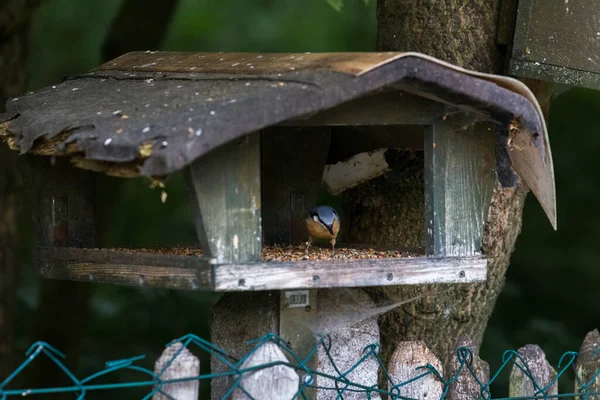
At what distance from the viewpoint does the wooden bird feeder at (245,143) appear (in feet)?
7.73

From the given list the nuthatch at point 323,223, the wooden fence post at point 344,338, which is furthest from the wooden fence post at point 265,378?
the nuthatch at point 323,223

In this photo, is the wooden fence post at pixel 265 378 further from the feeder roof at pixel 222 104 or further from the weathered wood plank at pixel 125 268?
the feeder roof at pixel 222 104

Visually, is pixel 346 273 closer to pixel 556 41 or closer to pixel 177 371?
pixel 177 371

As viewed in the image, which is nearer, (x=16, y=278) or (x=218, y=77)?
(x=218, y=77)

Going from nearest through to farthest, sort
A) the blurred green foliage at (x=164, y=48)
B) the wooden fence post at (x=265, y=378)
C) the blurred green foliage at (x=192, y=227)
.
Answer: the wooden fence post at (x=265, y=378) → the blurred green foliage at (x=192, y=227) → the blurred green foliage at (x=164, y=48)

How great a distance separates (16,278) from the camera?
15.0 feet

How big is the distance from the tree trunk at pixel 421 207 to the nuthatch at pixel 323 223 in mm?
479

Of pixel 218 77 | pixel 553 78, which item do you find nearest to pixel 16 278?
pixel 218 77

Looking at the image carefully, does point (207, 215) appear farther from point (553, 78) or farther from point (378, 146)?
point (553, 78)

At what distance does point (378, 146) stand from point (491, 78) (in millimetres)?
777

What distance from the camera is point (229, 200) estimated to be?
2477mm

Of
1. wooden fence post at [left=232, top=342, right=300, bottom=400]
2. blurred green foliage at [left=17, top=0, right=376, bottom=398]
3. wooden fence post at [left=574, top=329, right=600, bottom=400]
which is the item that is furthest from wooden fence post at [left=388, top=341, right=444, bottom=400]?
blurred green foliage at [left=17, top=0, right=376, bottom=398]

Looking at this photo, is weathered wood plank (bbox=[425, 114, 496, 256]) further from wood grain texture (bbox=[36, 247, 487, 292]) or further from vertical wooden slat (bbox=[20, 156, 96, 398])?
vertical wooden slat (bbox=[20, 156, 96, 398])

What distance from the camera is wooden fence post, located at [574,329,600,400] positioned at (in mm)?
2953
